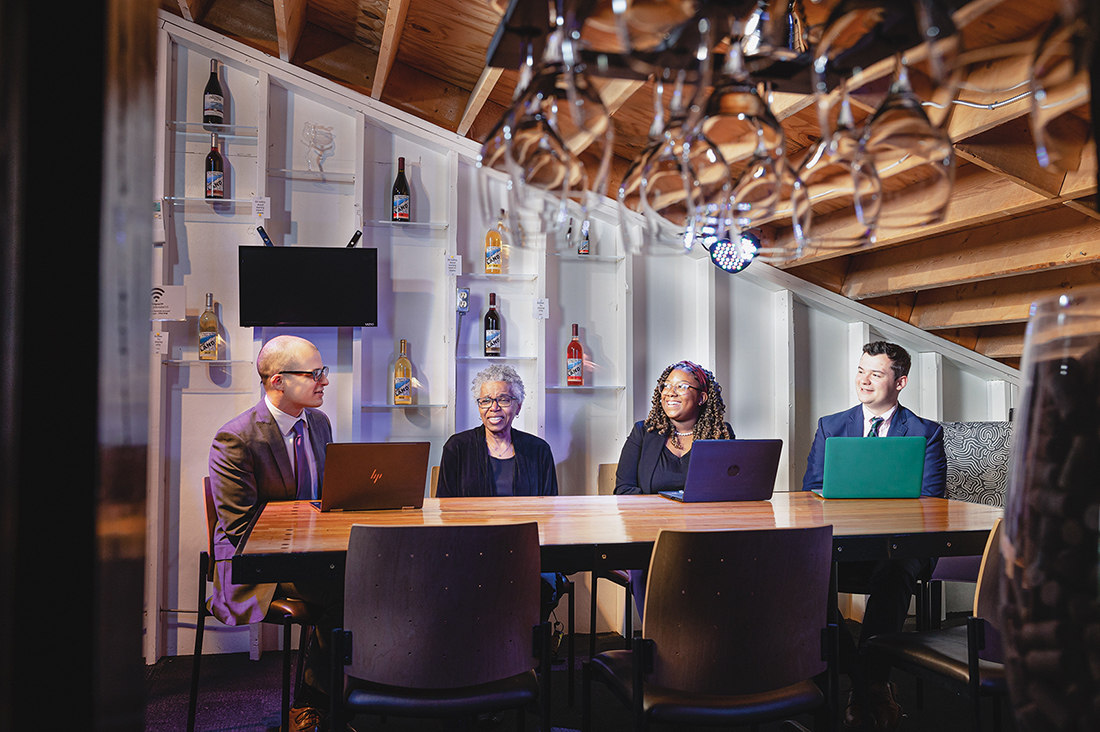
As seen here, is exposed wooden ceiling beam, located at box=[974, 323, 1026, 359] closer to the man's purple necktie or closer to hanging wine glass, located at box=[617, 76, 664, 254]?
the man's purple necktie

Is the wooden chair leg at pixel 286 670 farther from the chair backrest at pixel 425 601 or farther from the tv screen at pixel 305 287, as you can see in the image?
the tv screen at pixel 305 287

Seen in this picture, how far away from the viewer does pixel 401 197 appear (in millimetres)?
4172

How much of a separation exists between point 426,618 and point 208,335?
2.71 metres

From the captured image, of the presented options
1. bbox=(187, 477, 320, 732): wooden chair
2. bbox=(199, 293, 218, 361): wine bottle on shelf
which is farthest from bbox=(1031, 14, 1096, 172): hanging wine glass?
bbox=(199, 293, 218, 361): wine bottle on shelf

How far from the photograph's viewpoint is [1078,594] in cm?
35

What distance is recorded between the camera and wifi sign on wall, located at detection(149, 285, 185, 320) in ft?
12.3

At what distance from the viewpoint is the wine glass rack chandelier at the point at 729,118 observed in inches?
28.3

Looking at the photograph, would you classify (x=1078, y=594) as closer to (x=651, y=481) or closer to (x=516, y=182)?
(x=516, y=182)

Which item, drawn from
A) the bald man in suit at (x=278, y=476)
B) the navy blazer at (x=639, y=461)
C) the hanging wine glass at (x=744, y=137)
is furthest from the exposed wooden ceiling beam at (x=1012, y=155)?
the bald man in suit at (x=278, y=476)

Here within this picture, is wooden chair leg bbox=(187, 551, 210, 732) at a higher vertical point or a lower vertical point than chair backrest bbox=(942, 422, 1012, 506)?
lower

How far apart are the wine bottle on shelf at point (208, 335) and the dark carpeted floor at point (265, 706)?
61.0 inches

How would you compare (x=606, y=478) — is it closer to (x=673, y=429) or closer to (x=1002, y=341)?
(x=673, y=429)

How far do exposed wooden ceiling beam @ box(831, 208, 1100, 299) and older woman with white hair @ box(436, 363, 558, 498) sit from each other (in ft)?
7.28

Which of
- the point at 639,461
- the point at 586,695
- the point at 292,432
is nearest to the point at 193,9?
the point at 292,432
